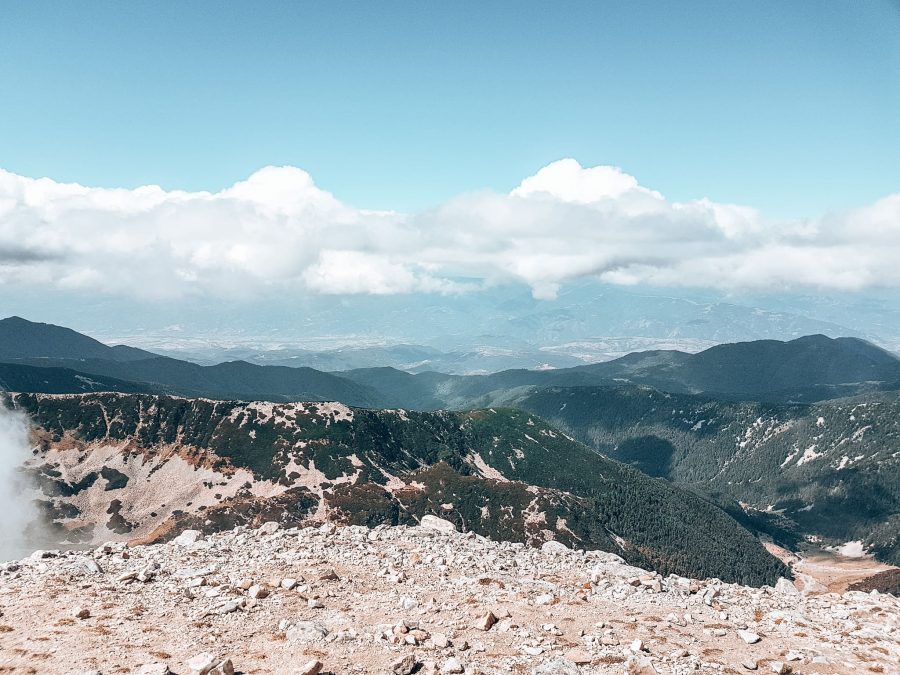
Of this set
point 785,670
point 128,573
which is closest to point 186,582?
point 128,573

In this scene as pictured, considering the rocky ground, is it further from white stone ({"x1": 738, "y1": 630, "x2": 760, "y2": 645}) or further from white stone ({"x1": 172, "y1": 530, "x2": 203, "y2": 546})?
white stone ({"x1": 172, "y1": 530, "x2": 203, "y2": 546})

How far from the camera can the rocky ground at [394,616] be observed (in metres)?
25.0

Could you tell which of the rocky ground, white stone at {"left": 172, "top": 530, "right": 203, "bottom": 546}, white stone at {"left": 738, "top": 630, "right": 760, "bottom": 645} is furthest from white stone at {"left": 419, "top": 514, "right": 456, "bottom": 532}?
white stone at {"left": 738, "top": 630, "right": 760, "bottom": 645}

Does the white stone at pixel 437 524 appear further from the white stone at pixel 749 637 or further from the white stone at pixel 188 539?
the white stone at pixel 749 637

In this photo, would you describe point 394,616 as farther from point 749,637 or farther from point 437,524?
point 437,524

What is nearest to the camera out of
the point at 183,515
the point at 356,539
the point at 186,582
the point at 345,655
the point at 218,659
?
the point at 218,659

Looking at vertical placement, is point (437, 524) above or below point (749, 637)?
below

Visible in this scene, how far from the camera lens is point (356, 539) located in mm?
45656

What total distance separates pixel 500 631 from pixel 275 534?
86.1 ft

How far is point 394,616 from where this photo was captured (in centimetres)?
3047

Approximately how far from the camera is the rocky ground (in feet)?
81.9

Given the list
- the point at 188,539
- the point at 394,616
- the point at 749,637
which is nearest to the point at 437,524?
the point at 188,539

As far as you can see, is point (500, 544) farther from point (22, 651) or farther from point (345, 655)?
point (22, 651)

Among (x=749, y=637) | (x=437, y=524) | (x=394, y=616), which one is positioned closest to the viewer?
(x=749, y=637)
